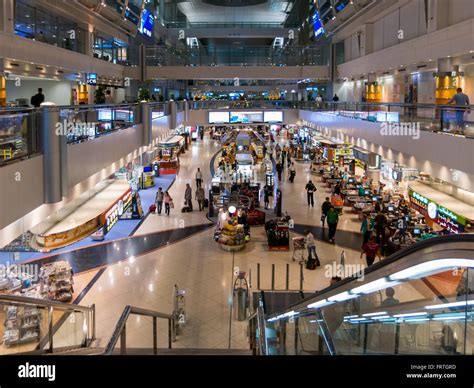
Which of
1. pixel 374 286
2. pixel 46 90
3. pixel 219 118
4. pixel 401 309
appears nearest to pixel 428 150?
pixel 374 286

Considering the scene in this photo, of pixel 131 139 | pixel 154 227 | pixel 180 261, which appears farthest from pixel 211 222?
pixel 131 139

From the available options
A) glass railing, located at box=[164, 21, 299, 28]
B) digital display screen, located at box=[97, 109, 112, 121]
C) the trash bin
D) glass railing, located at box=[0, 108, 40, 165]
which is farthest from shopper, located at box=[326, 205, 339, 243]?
glass railing, located at box=[164, 21, 299, 28]

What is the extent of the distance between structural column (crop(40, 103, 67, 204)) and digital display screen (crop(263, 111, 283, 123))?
2550 cm

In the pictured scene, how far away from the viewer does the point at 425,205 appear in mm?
15820

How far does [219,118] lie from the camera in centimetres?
→ 3048

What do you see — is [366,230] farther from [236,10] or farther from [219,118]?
[236,10]

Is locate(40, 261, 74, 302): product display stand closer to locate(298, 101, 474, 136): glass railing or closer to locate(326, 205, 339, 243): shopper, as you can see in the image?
locate(326, 205, 339, 243): shopper

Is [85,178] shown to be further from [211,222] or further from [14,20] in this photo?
[211,222]

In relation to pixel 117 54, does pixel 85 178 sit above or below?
below

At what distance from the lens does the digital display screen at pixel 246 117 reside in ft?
101

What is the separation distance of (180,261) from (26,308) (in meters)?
8.95

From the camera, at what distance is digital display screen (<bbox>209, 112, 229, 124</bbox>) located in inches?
1193

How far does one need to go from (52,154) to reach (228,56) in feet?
85.0

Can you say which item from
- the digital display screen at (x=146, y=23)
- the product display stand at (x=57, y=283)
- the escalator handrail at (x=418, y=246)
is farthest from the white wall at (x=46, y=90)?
the escalator handrail at (x=418, y=246)
